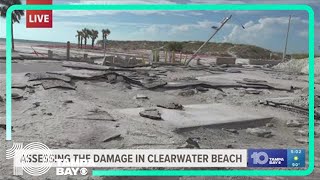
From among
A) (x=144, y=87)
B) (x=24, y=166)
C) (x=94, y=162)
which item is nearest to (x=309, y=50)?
(x=94, y=162)

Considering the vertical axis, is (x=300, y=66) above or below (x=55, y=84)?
above

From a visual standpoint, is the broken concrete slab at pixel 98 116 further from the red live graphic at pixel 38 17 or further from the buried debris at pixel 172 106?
the red live graphic at pixel 38 17

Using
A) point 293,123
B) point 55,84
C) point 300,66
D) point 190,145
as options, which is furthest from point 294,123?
point 300,66

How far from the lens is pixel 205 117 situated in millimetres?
5711

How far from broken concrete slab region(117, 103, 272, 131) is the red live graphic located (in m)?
2.80

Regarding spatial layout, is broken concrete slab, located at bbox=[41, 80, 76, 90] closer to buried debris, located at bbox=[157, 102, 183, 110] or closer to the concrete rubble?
the concrete rubble

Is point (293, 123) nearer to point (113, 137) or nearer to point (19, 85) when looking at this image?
point (113, 137)

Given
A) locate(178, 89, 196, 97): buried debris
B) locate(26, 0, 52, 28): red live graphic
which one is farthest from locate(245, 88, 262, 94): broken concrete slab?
locate(26, 0, 52, 28): red live graphic

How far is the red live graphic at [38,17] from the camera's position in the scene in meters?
3.10

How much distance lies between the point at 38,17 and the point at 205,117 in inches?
130

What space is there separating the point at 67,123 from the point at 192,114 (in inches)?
89.5

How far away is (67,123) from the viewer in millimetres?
4516

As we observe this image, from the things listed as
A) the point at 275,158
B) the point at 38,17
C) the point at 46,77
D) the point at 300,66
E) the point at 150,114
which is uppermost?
the point at 38,17

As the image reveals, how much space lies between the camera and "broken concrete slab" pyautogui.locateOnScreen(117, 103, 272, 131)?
5618 millimetres
